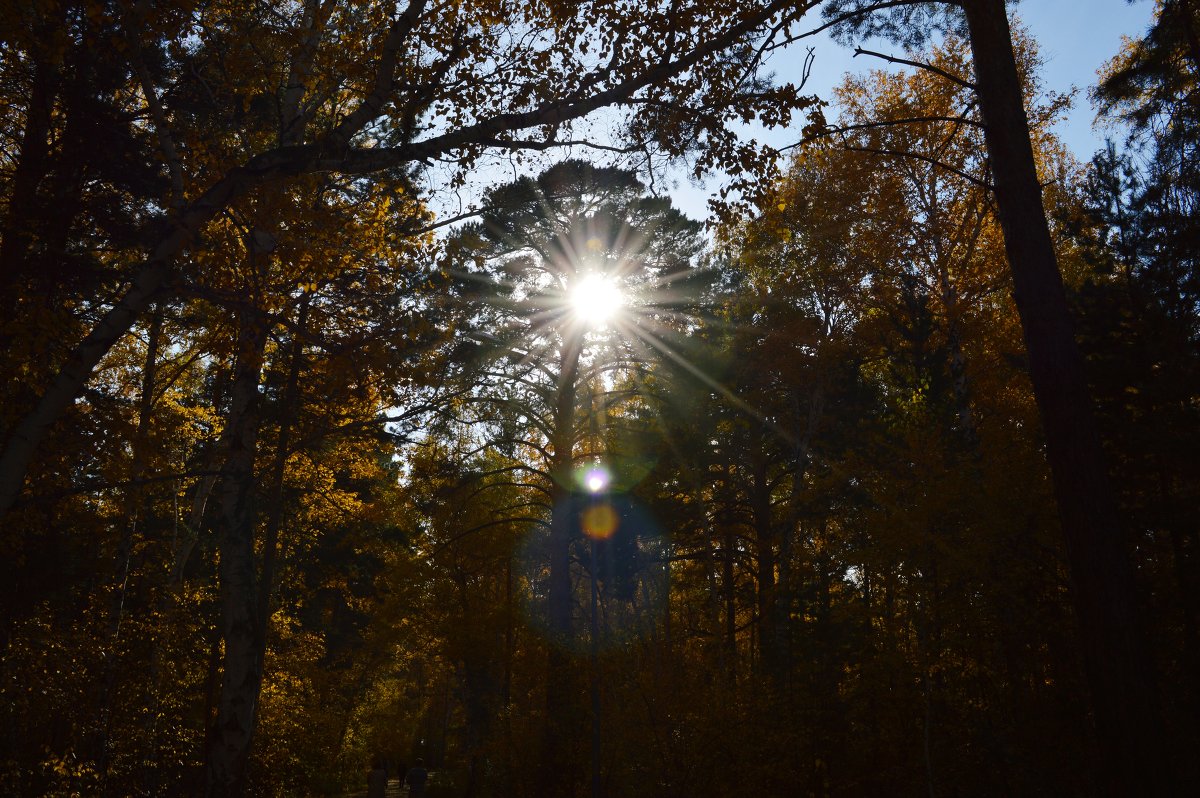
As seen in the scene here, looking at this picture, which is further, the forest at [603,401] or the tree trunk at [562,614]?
the tree trunk at [562,614]

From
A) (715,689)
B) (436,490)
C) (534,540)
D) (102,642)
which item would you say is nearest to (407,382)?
(102,642)

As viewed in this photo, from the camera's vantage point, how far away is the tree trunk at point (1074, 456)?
16.0 ft

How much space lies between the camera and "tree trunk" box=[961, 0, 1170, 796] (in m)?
4.87

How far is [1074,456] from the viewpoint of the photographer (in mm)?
5367

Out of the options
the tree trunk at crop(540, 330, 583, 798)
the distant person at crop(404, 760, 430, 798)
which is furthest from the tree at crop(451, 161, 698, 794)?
the distant person at crop(404, 760, 430, 798)

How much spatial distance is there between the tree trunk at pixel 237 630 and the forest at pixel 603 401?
4 cm

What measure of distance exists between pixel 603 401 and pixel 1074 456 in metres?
15.1

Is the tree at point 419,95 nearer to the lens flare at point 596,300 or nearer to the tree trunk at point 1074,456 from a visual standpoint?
the tree trunk at point 1074,456

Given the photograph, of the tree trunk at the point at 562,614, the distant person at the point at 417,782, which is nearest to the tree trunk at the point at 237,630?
the tree trunk at the point at 562,614

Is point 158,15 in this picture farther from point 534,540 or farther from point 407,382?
point 534,540

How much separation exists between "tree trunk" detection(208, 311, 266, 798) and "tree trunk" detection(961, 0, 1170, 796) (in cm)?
614

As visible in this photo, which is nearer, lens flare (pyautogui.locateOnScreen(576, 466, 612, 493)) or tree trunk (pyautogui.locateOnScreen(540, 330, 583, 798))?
tree trunk (pyautogui.locateOnScreen(540, 330, 583, 798))

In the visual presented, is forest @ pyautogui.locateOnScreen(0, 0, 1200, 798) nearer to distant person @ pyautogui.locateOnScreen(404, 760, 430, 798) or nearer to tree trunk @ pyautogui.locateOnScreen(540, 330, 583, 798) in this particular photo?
tree trunk @ pyautogui.locateOnScreen(540, 330, 583, 798)

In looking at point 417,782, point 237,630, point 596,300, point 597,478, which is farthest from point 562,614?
point 237,630
